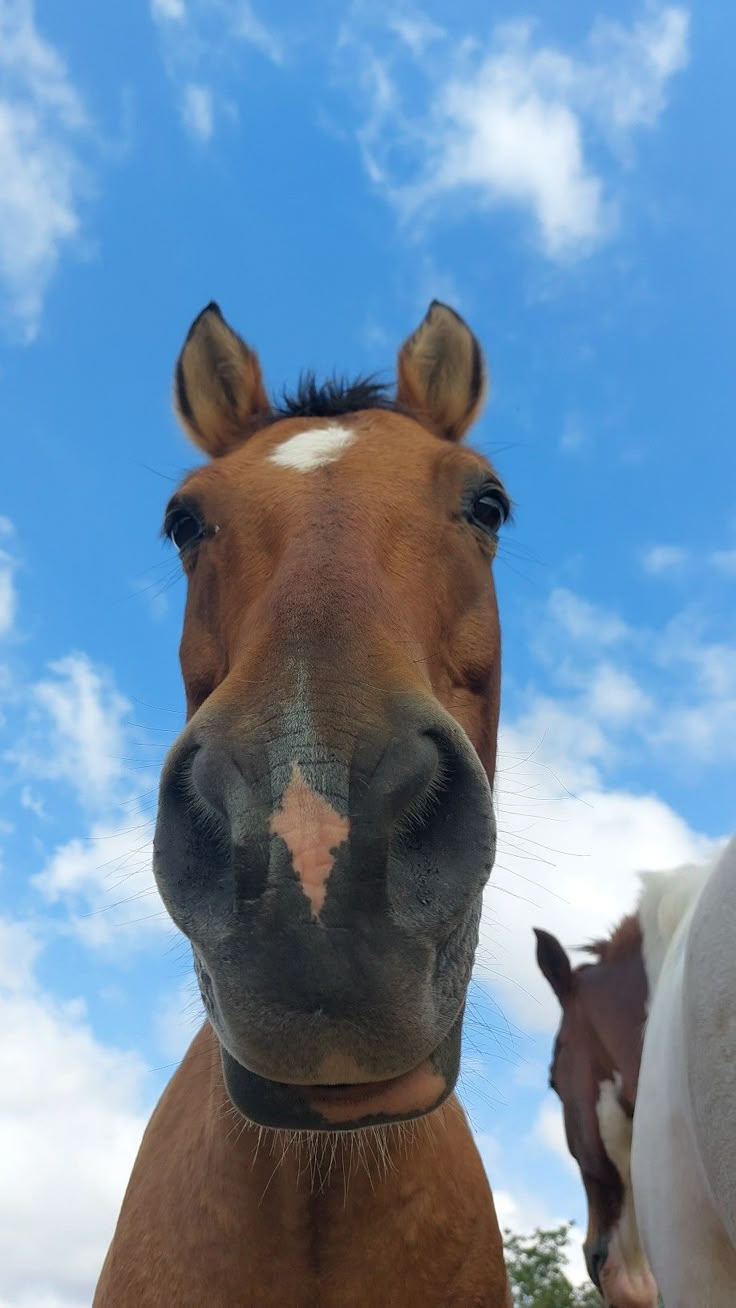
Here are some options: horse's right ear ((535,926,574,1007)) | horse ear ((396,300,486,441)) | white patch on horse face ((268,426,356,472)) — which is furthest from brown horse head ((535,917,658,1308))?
white patch on horse face ((268,426,356,472))

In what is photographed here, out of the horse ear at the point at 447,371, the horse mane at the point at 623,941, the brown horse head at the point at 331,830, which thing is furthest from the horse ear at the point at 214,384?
the horse mane at the point at 623,941

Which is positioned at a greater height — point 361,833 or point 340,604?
point 340,604

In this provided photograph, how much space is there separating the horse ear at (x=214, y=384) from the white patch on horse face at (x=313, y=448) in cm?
95

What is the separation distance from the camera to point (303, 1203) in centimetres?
287

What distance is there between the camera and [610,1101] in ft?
21.0

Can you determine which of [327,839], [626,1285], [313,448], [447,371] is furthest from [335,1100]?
[626,1285]

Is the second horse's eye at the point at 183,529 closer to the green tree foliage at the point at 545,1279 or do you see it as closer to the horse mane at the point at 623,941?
the horse mane at the point at 623,941

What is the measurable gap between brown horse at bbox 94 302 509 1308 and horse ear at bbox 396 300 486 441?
1 centimetres

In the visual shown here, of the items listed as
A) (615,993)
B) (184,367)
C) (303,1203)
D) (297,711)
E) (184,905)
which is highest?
(184,367)

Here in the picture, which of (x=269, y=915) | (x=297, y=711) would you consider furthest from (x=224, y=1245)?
(x=297, y=711)

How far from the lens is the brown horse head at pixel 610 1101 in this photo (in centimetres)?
638

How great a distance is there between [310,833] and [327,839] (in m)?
0.04

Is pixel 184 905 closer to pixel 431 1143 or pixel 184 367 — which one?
pixel 431 1143

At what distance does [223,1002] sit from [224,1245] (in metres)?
1.43
